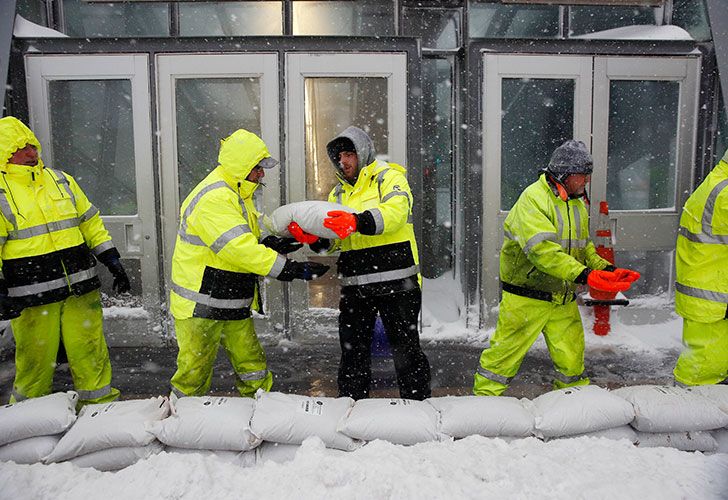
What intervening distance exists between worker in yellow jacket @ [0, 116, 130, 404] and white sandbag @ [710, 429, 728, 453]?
10.8 feet

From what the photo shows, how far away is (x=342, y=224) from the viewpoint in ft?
9.26

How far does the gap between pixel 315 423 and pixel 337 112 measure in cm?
328

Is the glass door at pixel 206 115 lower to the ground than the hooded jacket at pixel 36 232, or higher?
higher

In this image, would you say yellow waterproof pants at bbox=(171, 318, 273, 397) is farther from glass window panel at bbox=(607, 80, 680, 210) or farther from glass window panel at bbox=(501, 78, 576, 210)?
glass window panel at bbox=(607, 80, 680, 210)


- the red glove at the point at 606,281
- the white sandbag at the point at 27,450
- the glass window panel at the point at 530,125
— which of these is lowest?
the white sandbag at the point at 27,450

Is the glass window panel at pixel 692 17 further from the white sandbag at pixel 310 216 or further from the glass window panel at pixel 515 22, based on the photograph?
the white sandbag at pixel 310 216

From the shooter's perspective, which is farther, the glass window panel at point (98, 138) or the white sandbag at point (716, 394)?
the glass window panel at point (98, 138)

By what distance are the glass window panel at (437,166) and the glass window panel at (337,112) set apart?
112cm

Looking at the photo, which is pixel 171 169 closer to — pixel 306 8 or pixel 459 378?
pixel 306 8

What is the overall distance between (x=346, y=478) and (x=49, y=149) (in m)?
4.39

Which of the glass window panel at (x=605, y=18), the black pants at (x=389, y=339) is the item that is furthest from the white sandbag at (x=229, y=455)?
the glass window panel at (x=605, y=18)

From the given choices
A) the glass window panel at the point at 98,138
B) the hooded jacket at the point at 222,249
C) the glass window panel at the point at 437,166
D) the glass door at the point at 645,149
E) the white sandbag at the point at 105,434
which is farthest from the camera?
the glass window panel at the point at 437,166

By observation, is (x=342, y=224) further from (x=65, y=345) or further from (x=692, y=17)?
(x=692, y=17)

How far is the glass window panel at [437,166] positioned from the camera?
18.4ft
